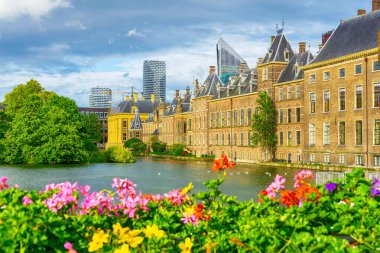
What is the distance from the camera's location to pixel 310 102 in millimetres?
57719

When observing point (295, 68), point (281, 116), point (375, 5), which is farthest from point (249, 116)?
point (375, 5)

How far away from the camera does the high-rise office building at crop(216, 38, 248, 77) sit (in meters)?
142

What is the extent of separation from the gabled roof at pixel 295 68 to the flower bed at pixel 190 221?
5340 cm

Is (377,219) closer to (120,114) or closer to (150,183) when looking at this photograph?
(150,183)

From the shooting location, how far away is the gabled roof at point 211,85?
85.4 meters

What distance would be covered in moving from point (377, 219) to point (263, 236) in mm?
2149

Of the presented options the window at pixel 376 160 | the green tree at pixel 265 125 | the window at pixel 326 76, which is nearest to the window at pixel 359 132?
the window at pixel 376 160

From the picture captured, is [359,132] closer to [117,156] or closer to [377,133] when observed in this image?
[377,133]

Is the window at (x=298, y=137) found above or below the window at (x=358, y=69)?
below

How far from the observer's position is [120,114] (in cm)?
14488

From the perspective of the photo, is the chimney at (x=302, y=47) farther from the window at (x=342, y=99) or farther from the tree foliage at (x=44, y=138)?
the tree foliage at (x=44, y=138)

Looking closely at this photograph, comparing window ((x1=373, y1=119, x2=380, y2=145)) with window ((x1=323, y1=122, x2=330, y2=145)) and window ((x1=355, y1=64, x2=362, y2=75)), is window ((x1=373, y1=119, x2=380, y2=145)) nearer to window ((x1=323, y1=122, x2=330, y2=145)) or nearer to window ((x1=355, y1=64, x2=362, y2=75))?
window ((x1=355, y1=64, x2=362, y2=75))

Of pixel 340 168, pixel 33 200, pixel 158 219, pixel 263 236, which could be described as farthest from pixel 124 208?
pixel 340 168

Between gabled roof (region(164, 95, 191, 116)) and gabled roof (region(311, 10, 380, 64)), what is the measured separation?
5078cm
